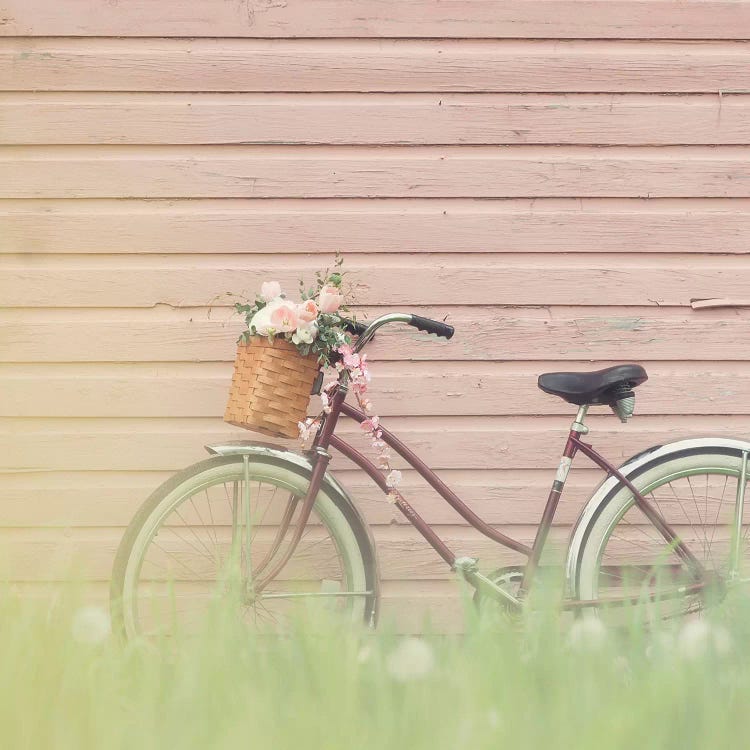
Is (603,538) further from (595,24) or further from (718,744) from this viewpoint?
(595,24)

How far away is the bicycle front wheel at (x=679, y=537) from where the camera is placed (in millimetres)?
2297

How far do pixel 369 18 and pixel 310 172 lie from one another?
0.58 meters

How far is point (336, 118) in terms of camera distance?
279cm

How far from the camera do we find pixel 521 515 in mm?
2854

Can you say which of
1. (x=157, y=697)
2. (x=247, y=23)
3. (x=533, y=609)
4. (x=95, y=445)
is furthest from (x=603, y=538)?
(x=247, y=23)

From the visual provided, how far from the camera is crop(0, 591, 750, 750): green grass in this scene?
3.83ft

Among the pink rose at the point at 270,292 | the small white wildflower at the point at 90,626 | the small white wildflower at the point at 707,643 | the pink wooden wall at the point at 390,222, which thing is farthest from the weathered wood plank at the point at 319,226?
the small white wildflower at the point at 707,643

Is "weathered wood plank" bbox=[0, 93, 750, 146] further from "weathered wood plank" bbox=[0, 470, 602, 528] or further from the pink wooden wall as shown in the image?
"weathered wood plank" bbox=[0, 470, 602, 528]

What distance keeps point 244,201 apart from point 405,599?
1.54 metres

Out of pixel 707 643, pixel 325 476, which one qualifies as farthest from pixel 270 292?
pixel 707 643

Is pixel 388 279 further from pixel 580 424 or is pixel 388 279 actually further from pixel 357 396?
pixel 580 424

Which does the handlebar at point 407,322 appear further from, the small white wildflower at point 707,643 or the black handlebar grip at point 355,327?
the small white wildflower at point 707,643

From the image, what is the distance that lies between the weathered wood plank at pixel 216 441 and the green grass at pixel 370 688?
1351mm

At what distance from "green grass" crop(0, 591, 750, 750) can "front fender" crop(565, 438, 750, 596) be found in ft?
2.99
